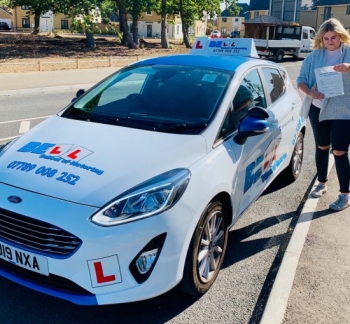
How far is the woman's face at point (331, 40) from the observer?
14.3 ft

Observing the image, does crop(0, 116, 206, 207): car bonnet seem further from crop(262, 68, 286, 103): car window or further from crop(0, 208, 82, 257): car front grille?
crop(262, 68, 286, 103): car window

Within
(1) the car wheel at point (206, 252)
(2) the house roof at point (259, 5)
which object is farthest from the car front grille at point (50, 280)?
(2) the house roof at point (259, 5)

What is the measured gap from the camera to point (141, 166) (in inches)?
116

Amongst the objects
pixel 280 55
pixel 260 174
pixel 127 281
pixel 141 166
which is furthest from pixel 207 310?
pixel 280 55

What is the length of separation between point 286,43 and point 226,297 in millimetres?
29724

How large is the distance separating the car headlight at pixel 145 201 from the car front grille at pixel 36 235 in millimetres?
198

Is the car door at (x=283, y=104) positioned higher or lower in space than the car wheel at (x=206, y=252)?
higher

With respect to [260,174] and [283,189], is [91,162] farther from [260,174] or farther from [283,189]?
[283,189]

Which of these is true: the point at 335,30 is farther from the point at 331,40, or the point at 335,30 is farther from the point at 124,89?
the point at 124,89

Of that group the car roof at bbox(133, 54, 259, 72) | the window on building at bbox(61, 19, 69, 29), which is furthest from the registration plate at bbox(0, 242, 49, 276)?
the window on building at bbox(61, 19, 69, 29)

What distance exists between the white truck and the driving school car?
26430 mm

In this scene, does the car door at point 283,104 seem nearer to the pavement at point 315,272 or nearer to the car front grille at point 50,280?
the pavement at point 315,272

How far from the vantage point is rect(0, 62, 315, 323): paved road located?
9.68 ft

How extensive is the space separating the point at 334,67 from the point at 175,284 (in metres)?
2.73
